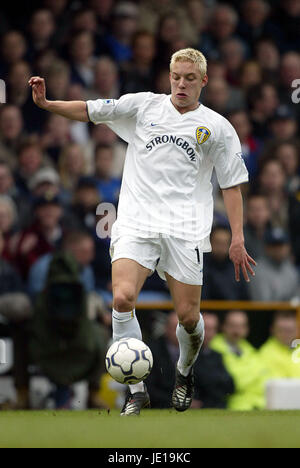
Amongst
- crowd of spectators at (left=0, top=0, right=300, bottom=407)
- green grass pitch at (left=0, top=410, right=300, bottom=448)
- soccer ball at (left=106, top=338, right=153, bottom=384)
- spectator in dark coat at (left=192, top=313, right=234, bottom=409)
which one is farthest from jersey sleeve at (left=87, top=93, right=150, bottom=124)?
crowd of spectators at (left=0, top=0, right=300, bottom=407)

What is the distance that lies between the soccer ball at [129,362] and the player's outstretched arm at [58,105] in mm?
1596

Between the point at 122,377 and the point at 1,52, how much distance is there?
6.71 m

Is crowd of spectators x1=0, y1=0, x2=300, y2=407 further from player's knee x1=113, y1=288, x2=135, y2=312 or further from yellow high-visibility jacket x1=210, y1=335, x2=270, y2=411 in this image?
player's knee x1=113, y1=288, x2=135, y2=312

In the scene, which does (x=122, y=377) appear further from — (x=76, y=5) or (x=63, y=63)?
(x=76, y=5)

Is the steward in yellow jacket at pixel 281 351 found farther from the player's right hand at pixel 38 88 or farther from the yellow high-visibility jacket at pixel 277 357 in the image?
the player's right hand at pixel 38 88

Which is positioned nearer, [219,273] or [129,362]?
[129,362]

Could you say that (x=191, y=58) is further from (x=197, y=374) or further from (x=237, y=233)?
(x=197, y=374)

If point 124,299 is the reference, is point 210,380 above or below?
below

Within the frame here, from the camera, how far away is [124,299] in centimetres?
709

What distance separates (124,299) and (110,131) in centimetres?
579

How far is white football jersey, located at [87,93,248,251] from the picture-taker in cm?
740

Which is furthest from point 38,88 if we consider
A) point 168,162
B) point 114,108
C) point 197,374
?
point 197,374

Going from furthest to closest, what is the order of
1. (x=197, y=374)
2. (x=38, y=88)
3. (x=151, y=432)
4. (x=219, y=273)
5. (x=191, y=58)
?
1. (x=219, y=273)
2. (x=197, y=374)
3. (x=191, y=58)
4. (x=38, y=88)
5. (x=151, y=432)

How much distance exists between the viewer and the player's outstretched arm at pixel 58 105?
7.21 metres
